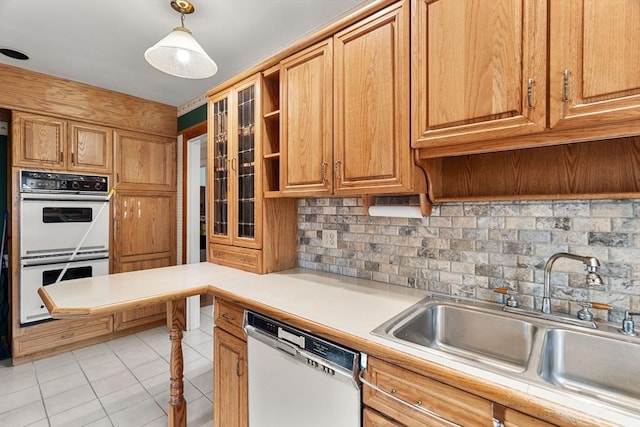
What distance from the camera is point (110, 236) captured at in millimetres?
3207

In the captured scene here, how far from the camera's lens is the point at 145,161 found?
11.5ft

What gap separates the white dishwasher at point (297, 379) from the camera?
44.8 inches

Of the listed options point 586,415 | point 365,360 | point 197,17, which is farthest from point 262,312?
point 197,17

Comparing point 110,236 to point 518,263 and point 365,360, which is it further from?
point 518,263

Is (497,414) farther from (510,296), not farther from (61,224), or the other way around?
(61,224)

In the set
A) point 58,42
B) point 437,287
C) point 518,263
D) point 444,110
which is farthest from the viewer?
point 58,42

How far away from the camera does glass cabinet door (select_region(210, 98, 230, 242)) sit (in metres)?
2.32

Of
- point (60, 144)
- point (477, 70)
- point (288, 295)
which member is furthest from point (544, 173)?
point (60, 144)

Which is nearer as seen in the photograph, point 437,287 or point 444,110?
point 444,110

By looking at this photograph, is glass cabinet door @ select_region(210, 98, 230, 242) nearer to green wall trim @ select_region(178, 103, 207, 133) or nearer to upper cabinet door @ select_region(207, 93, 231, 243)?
upper cabinet door @ select_region(207, 93, 231, 243)

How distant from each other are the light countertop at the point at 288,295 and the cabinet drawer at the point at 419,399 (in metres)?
0.08

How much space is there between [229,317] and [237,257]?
624 mm

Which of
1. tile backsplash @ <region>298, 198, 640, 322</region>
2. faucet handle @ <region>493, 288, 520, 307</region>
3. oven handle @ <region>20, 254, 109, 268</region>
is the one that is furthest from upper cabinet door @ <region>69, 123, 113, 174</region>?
faucet handle @ <region>493, 288, 520, 307</region>

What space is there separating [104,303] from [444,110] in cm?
169
